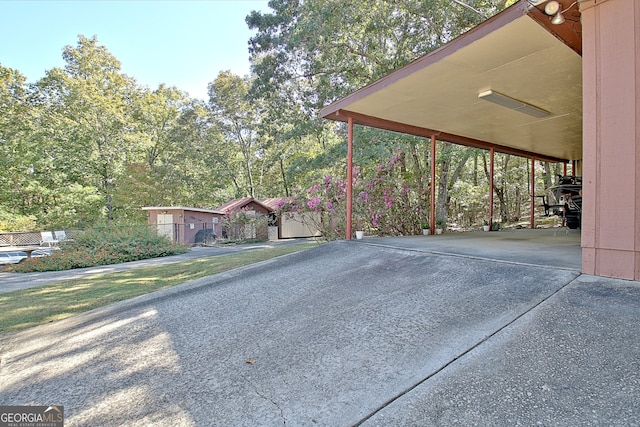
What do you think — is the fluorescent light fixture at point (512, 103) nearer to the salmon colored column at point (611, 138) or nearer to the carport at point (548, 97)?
the carport at point (548, 97)

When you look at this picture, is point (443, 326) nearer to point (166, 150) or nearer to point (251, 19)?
point (251, 19)

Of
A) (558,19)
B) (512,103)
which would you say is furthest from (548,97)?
(558,19)

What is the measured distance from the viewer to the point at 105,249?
34.8ft

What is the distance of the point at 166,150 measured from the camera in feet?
78.7

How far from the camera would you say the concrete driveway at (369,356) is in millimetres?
1529

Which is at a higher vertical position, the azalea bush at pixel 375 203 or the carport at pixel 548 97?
the carport at pixel 548 97

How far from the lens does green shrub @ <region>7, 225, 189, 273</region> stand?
9.76 metres

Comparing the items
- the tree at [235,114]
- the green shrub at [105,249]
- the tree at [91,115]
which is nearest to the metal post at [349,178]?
the green shrub at [105,249]

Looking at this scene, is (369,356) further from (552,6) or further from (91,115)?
(91,115)

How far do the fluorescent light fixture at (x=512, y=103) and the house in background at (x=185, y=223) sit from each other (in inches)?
595

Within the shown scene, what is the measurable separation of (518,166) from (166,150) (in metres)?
22.3
